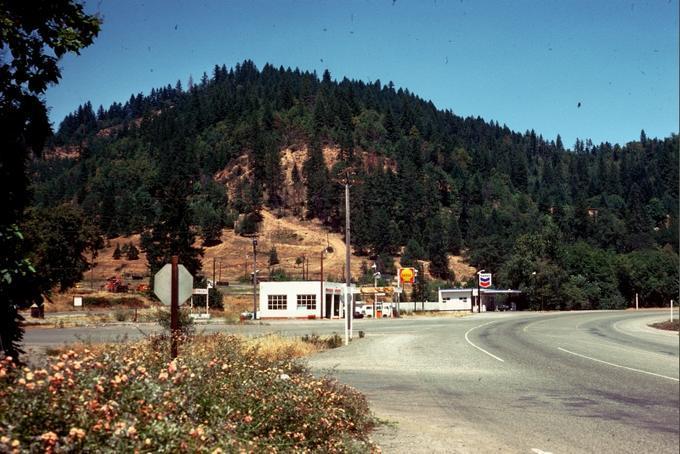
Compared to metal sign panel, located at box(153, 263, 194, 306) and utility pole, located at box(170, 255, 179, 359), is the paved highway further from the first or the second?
utility pole, located at box(170, 255, 179, 359)

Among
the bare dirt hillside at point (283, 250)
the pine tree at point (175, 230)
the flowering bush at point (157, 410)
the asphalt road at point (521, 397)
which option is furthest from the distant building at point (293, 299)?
the flowering bush at point (157, 410)

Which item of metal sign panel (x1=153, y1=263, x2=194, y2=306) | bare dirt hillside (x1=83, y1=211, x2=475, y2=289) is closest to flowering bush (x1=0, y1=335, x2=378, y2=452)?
metal sign panel (x1=153, y1=263, x2=194, y2=306)

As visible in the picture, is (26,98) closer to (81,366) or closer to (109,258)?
(81,366)

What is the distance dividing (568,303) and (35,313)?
7847 cm

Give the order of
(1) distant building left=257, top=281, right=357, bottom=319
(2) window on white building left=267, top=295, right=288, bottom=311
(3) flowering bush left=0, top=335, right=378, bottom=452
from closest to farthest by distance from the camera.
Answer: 1. (3) flowering bush left=0, top=335, right=378, bottom=452
2. (1) distant building left=257, top=281, right=357, bottom=319
3. (2) window on white building left=267, top=295, right=288, bottom=311

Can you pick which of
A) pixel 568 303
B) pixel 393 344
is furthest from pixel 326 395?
pixel 568 303

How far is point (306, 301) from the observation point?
76125 millimetres

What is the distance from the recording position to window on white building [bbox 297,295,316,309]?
7612 cm

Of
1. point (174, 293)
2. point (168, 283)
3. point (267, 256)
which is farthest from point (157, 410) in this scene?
point (267, 256)

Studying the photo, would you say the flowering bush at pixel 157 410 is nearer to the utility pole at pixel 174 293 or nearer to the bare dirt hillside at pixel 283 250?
the utility pole at pixel 174 293

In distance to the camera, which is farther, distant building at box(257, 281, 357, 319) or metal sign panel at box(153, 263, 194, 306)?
distant building at box(257, 281, 357, 319)

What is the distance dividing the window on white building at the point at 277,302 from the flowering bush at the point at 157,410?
6877cm

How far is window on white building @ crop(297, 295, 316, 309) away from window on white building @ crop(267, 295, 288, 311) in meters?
1.62

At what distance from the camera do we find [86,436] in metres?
3.92
